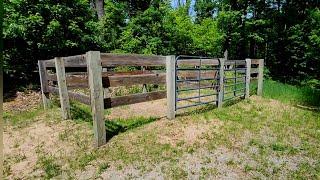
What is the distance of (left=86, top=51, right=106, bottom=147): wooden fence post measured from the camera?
16.7ft

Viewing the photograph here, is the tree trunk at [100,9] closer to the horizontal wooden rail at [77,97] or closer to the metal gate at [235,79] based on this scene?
the metal gate at [235,79]

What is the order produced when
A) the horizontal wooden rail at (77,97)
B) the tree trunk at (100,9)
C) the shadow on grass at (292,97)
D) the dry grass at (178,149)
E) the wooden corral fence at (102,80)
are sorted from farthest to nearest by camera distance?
1. the tree trunk at (100,9)
2. the shadow on grass at (292,97)
3. the horizontal wooden rail at (77,97)
4. the wooden corral fence at (102,80)
5. the dry grass at (178,149)

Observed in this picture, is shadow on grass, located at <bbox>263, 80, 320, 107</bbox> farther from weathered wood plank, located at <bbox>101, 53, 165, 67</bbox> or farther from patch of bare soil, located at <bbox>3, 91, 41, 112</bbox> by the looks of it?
patch of bare soil, located at <bbox>3, 91, 41, 112</bbox>

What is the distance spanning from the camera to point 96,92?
5211mm

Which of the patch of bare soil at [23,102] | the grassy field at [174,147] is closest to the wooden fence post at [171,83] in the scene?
the grassy field at [174,147]

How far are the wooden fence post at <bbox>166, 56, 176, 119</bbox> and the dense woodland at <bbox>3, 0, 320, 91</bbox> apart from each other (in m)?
7.50

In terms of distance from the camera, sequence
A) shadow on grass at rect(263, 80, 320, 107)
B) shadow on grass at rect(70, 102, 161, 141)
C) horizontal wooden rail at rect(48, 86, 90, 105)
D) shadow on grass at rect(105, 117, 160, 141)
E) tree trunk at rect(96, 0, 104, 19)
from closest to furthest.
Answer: horizontal wooden rail at rect(48, 86, 90, 105) → shadow on grass at rect(105, 117, 160, 141) → shadow on grass at rect(70, 102, 161, 141) → shadow on grass at rect(263, 80, 320, 107) → tree trunk at rect(96, 0, 104, 19)

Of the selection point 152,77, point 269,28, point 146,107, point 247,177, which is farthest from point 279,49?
point 247,177

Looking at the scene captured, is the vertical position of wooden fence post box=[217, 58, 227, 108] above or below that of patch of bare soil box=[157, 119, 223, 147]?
above

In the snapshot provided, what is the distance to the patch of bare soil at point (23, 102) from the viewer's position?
10.8 metres

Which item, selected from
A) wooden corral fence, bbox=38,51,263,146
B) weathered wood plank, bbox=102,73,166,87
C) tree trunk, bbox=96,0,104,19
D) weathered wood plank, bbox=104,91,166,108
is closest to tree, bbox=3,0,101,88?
tree trunk, bbox=96,0,104,19

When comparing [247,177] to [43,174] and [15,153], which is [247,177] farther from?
[15,153]

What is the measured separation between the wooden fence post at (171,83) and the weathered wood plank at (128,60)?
Answer: 0.18 metres

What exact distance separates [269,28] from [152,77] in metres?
18.5
